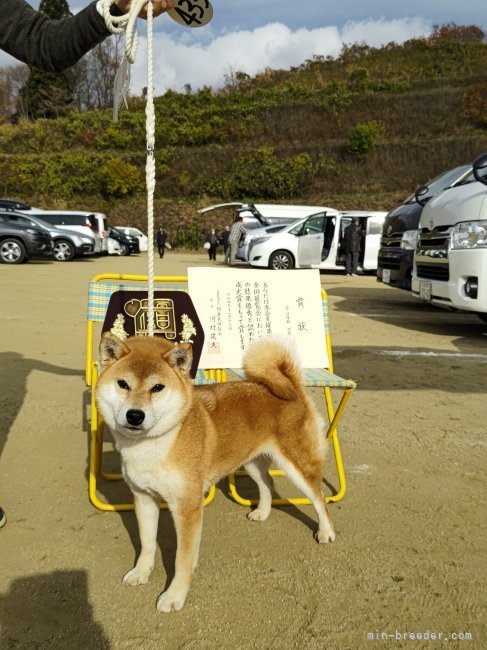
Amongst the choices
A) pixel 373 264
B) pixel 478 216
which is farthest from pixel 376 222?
pixel 478 216

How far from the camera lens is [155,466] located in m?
2.30

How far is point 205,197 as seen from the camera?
38.3 m

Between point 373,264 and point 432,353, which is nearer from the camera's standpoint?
point 432,353

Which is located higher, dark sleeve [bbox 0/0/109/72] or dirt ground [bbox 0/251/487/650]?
dark sleeve [bbox 0/0/109/72]

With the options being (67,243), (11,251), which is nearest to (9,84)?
(67,243)

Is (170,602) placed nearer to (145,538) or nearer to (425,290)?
(145,538)

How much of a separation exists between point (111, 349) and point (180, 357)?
1.03 feet

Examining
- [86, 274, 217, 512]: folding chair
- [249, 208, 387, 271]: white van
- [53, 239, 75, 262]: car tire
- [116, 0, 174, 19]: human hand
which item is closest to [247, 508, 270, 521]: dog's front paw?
[86, 274, 217, 512]: folding chair

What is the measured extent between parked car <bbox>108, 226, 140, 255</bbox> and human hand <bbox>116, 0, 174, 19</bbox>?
25.4 meters

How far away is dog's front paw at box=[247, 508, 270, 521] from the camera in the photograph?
308 cm

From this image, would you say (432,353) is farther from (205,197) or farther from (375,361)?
(205,197)

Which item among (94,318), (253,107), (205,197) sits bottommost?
(94,318)

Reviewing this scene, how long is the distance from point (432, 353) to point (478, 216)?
1832 millimetres

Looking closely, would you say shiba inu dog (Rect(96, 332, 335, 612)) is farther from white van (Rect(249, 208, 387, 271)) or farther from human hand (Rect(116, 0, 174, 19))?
white van (Rect(249, 208, 387, 271))
